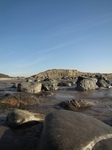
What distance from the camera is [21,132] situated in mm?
3424

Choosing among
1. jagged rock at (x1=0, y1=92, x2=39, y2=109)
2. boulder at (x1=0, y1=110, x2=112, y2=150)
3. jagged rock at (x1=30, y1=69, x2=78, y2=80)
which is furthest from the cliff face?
boulder at (x1=0, y1=110, x2=112, y2=150)

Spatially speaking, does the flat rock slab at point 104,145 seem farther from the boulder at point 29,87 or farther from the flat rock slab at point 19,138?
the boulder at point 29,87

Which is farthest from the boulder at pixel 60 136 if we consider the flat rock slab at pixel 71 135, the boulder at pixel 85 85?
the boulder at pixel 85 85

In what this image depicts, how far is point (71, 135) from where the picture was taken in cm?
247

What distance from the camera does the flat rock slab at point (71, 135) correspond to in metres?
2.23

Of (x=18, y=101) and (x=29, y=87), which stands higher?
(x=29, y=87)

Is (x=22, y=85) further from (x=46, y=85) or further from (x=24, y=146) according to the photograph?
(x=24, y=146)

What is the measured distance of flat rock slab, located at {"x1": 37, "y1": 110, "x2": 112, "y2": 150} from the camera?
2.23 meters

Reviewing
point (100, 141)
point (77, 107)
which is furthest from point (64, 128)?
point (77, 107)

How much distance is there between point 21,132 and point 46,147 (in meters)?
1.37

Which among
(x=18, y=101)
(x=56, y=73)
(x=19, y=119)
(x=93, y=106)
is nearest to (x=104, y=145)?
(x=19, y=119)

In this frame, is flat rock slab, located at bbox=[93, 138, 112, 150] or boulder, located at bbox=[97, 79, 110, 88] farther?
boulder, located at bbox=[97, 79, 110, 88]

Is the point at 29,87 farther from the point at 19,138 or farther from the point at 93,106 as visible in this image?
the point at 19,138

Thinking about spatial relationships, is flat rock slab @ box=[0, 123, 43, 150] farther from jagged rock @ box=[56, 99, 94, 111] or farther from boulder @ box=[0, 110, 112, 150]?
jagged rock @ box=[56, 99, 94, 111]
